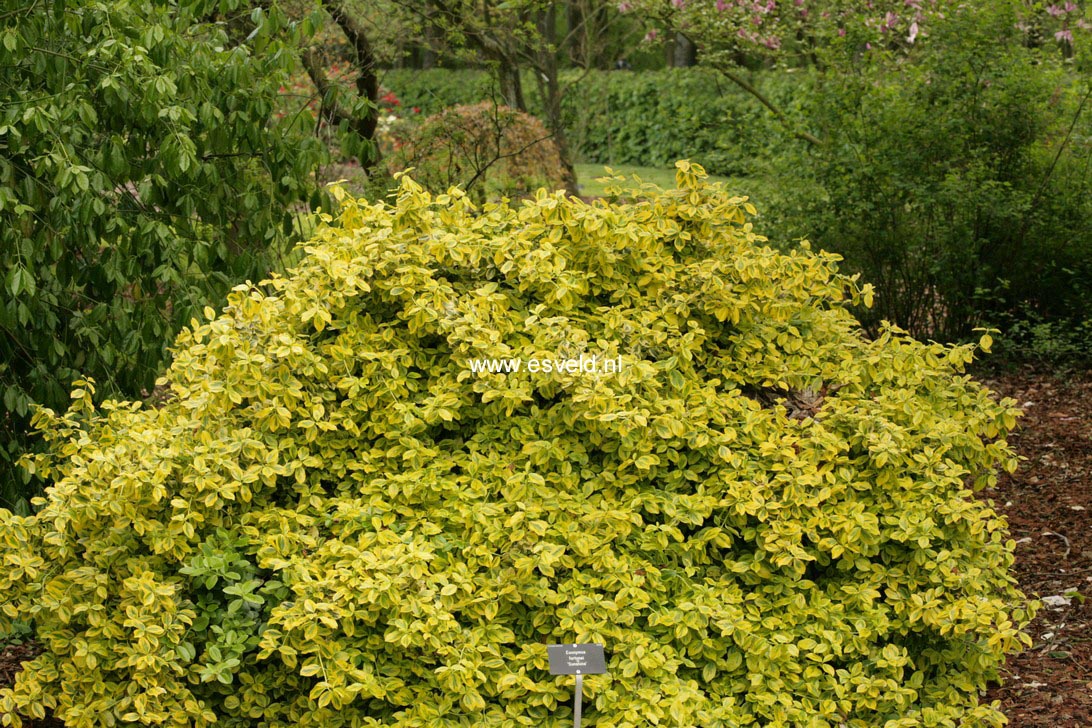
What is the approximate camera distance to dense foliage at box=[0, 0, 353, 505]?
3.99 metres

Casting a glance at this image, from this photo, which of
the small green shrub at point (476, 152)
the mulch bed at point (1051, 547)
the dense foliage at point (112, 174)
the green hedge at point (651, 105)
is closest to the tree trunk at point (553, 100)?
the small green shrub at point (476, 152)

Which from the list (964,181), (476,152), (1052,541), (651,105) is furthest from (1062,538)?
(651,105)

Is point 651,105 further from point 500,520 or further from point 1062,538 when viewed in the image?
point 500,520

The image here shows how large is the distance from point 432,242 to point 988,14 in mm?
4854

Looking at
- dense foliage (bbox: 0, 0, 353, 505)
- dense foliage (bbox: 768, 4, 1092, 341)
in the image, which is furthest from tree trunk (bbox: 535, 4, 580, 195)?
dense foliage (bbox: 0, 0, 353, 505)

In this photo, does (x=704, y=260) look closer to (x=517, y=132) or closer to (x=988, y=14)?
(x=988, y=14)

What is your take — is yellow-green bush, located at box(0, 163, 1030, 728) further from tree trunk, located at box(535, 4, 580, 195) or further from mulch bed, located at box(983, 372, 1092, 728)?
tree trunk, located at box(535, 4, 580, 195)

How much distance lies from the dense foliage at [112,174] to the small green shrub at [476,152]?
304 centimetres

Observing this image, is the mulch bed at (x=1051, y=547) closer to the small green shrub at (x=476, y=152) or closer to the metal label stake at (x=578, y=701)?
the metal label stake at (x=578, y=701)

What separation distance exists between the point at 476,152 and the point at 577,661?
5.63 meters

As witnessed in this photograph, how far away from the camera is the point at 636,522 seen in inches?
127

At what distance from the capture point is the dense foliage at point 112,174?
3.99 m

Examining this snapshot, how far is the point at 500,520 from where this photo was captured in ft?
10.5

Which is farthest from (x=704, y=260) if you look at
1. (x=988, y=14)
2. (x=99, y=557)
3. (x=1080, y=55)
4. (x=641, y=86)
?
(x=641, y=86)
